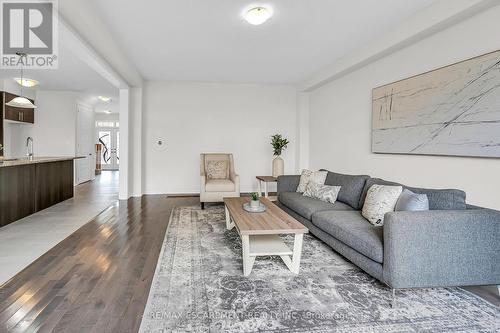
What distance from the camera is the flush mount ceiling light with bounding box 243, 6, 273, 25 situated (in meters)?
3.31

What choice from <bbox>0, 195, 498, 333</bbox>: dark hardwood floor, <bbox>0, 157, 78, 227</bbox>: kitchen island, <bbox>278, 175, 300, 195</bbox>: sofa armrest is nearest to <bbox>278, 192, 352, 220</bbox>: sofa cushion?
<bbox>278, 175, 300, 195</bbox>: sofa armrest

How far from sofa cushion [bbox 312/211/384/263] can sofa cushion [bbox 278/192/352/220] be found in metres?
0.17

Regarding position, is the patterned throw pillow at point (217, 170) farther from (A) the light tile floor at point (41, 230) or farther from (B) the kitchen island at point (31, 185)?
(B) the kitchen island at point (31, 185)

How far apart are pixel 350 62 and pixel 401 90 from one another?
1198mm

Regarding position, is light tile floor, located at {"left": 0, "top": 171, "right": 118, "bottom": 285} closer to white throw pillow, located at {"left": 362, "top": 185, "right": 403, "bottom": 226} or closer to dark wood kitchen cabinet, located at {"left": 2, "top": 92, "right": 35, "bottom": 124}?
dark wood kitchen cabinet, located at {"left": 2, "top": 92, "right": 35, "bottom": 124}

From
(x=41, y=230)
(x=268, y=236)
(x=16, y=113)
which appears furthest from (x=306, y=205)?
(x=16, y=113)

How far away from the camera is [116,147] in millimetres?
13812

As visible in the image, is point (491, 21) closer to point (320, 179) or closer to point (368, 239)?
point (368, 239)

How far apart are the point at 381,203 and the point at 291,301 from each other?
55.1 inches

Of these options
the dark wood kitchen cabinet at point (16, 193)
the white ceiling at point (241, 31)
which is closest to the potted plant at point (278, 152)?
the white ceiling at point (241, 31)

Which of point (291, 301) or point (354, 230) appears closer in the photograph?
point (291, 301)

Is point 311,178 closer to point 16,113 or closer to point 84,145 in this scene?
point 16,113

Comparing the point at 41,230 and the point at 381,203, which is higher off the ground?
the point at 381,203

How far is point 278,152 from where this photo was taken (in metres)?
6.71
